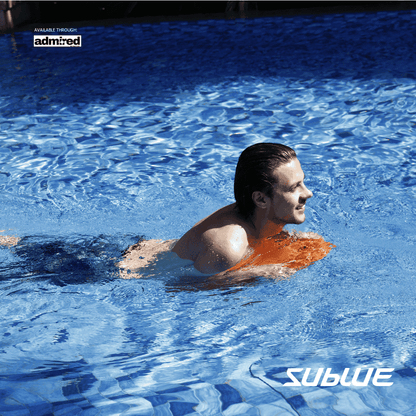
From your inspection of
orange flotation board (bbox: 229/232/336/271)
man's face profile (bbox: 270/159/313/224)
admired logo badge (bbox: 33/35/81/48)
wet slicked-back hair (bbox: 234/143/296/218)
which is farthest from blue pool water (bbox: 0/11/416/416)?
wet slicked-back hair (bbox: 234/143/296/218)

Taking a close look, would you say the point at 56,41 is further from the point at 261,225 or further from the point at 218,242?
the point at 218,242

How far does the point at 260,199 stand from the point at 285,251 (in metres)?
0.55

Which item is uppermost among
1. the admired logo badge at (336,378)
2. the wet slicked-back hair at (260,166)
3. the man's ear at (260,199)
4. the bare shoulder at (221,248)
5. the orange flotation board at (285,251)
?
the wet slicked-back hair at (260,166)

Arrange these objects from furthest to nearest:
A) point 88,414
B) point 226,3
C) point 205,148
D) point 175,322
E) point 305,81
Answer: point 226,3, point 305,81, point 205,148, point 175,322, point 88,414

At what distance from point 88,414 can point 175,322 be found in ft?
3.24

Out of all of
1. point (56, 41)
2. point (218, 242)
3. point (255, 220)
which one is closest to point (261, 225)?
point (255, 220)

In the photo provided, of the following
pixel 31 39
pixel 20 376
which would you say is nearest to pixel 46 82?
pixel 31 39

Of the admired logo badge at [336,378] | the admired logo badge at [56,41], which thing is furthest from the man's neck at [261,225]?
the admired logo badge at [56,41]

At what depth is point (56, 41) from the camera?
437 inches

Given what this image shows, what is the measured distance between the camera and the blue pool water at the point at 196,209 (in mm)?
2686

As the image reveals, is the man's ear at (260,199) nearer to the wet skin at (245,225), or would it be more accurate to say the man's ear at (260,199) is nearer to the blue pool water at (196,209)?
the wet skin at (245,225)

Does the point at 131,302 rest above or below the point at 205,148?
below

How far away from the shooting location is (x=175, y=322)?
10.8ft

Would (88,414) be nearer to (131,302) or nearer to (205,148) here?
(131,302)
